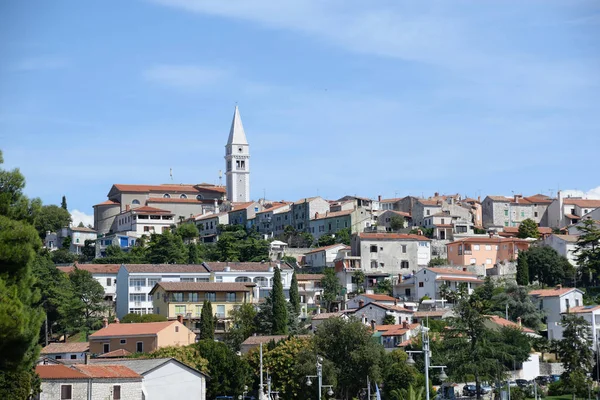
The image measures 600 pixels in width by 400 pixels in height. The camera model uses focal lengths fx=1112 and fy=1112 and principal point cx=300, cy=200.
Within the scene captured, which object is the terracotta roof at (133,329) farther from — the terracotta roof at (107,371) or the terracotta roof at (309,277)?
the terracotta roof at (309,277)

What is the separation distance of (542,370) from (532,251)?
94.2 ft

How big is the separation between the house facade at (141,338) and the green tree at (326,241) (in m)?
48.2

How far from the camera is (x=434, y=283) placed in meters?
99.6

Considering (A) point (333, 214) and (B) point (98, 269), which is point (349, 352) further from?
(A) point (333, 214)

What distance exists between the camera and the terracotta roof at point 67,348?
77.2 meters

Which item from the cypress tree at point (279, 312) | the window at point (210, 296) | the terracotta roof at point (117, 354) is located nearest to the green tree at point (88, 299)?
the window at point (210, 296)

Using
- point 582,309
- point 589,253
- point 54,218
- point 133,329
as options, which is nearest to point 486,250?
point 589,253

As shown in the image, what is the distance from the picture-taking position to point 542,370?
256ft

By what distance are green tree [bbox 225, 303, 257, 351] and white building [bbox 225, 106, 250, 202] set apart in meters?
81.4

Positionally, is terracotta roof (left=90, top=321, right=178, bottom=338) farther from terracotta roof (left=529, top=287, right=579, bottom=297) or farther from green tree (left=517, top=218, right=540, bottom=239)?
green tree (left=517, top=218, right=540, bottom=239)

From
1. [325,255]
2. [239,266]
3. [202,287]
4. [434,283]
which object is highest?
[325,255]

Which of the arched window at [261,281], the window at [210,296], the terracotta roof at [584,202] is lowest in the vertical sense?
the window at [210,296]

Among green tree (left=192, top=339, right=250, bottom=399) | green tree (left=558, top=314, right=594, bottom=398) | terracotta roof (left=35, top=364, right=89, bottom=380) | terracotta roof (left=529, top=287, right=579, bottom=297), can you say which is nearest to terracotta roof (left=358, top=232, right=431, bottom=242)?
terracotta roof (left=529, top=287, right=579, bottom=297)

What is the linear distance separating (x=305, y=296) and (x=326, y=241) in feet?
66.9
